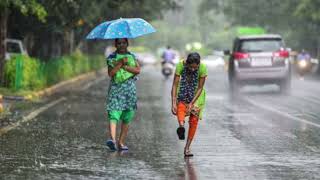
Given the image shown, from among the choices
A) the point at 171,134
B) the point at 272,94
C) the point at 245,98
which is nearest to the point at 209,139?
the point at 171,134

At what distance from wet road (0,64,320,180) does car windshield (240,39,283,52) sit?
5542 mm

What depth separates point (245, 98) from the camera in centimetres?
2294

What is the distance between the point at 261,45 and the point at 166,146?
534 inches

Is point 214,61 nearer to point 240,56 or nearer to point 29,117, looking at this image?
point 240,56

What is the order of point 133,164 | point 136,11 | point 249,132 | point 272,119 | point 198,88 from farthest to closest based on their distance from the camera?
point 136,11 → point 272,119 → point 249,132 → point 198,88 → point 133,164

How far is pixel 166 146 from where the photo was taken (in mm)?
11625

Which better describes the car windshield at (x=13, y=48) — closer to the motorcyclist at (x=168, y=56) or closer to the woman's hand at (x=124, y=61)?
the motorcyclist at (x=168, y=56)

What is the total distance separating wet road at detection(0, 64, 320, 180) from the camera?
917 centimetres

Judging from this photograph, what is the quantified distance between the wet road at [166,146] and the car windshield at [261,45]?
554 cm

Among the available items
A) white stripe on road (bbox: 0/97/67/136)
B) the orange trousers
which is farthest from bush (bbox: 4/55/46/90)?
the orange trousers

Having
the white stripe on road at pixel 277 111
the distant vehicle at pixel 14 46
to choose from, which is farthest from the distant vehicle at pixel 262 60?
the distant vehicle at pixel 14 46

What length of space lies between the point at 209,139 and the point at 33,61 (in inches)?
516

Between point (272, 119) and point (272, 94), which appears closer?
point (272, 119)

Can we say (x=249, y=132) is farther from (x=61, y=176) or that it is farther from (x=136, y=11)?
(x=136, y=11)
